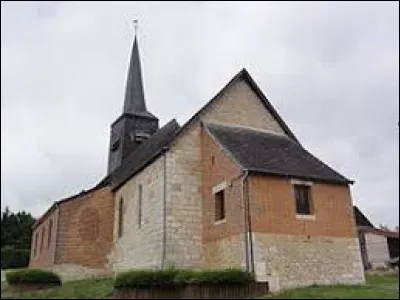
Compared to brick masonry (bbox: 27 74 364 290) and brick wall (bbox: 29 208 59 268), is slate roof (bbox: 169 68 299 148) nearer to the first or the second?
brick masonry (bbox: 27 74 364 290)

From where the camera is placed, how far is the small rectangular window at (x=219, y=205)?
59.9 feet

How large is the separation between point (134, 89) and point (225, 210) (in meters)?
18.5

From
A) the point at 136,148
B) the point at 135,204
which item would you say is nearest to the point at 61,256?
the point at 135,204

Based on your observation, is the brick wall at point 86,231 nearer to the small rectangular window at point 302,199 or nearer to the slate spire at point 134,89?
the slate spire at point 134,89

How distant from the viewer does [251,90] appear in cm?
2256

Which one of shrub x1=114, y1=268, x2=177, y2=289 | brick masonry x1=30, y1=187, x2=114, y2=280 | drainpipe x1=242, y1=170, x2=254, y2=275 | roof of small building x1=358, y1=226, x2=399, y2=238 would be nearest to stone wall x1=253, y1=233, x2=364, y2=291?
drainpipe x1=242, y1=170, x2=254, y2=275

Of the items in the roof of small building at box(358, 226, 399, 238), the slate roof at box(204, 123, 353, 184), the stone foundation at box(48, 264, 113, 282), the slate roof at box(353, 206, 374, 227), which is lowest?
A: the stone foundation at box(48, 264, 113, 282)

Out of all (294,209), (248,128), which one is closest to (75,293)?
(294,209)

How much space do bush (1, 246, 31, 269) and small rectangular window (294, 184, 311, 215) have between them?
24764mm

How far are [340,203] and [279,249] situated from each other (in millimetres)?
3511

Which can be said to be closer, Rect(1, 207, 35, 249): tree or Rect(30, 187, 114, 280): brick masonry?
Rect(30, 187, 114, 280): brick masonry

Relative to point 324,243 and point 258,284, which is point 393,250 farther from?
point 258,284

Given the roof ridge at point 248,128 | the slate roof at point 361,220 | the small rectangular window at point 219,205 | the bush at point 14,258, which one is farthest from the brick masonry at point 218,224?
the bush at point 14,258

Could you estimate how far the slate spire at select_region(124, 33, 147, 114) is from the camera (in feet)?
108
